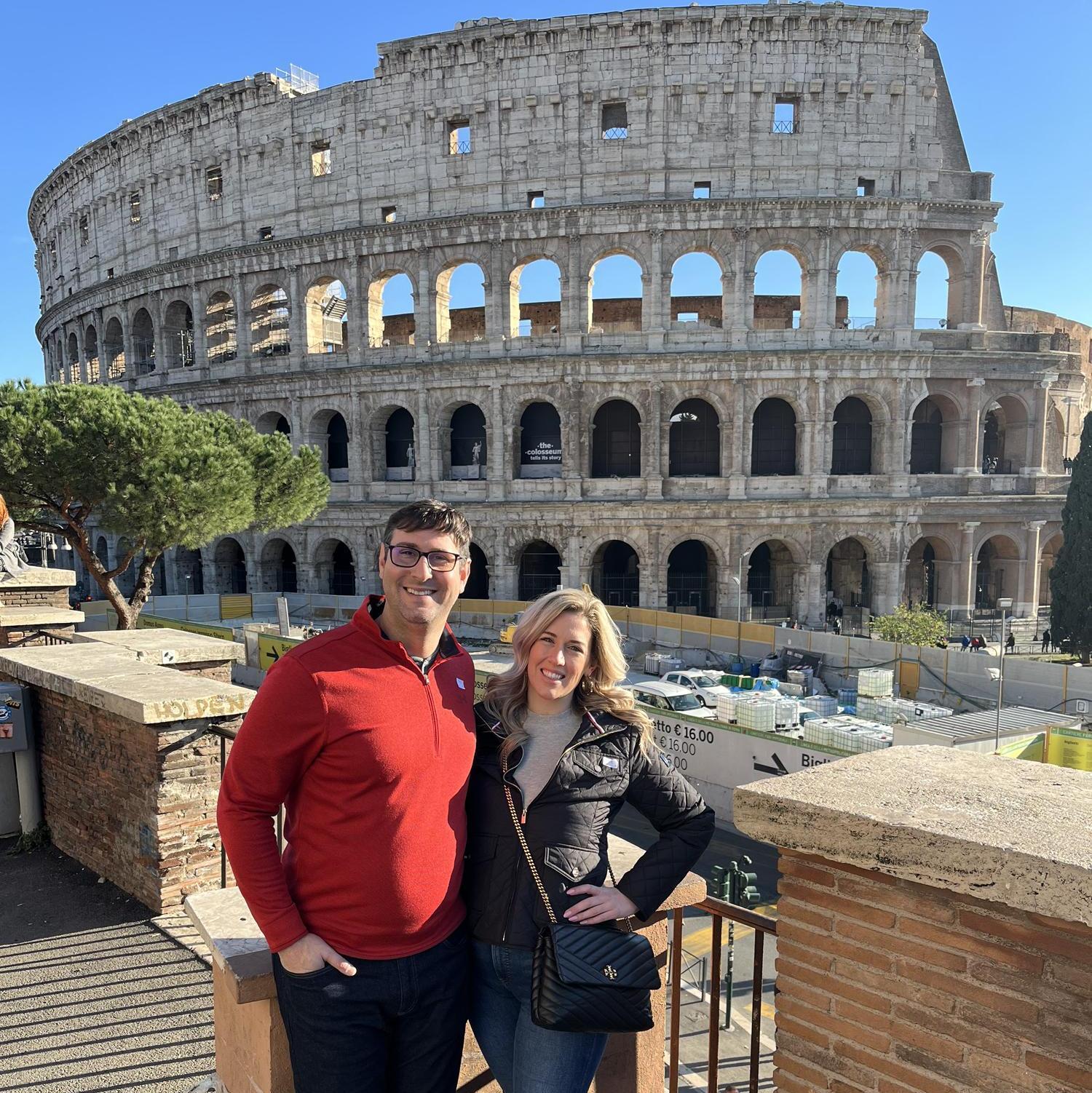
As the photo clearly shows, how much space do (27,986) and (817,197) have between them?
2772cm

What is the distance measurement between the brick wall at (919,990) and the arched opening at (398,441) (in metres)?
27.9

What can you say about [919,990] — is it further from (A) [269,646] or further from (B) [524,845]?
(A) [269,646]

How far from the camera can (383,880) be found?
2.21m

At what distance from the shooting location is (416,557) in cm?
244

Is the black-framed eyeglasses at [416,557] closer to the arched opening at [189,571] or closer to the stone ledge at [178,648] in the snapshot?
the stone ledge at [178,648]

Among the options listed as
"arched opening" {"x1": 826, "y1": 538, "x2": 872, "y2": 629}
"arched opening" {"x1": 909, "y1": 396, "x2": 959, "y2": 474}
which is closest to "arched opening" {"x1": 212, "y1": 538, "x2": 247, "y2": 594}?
"arched opening" {"x1": 826, "y1": 538, "x2": 872, "y2": 629}

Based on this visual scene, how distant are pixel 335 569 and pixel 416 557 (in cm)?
3099

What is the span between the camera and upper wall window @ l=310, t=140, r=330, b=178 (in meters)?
28.8

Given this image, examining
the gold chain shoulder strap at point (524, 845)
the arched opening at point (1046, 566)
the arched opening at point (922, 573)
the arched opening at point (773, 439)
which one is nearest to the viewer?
the gold chain shoulder strap at point (524, 845)

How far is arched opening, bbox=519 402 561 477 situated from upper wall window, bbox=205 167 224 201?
1543cm

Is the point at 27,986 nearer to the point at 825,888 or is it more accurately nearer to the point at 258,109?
the point at 825,888

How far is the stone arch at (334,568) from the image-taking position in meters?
29.8

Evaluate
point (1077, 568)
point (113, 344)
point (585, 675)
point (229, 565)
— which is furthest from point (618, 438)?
point (585, 675)

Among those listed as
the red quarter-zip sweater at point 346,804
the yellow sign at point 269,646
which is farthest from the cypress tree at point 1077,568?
the red quarter-zip sweater at point 346,804
